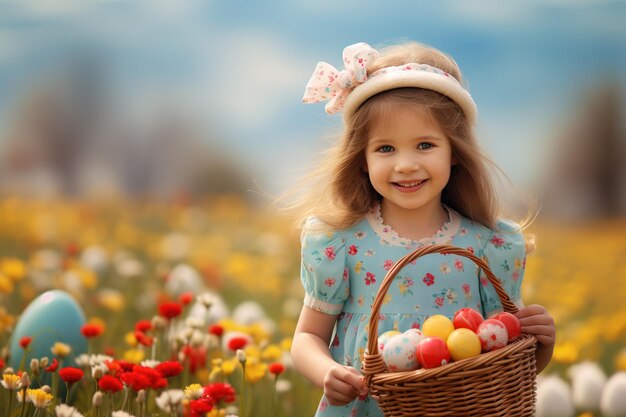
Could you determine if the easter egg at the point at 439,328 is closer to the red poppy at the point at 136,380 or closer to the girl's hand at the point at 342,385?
the girl's hand at the point at 342,385

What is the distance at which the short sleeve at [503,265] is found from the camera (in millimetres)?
2080

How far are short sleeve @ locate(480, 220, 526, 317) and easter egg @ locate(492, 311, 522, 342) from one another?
0.27 m

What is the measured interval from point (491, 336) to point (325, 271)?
1.56ft

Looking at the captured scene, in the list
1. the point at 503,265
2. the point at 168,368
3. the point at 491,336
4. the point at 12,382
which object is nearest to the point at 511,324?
the point at 491,336

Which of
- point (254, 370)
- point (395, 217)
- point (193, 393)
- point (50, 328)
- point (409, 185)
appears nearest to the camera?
point (193, 393)

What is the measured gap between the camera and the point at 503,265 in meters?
2.10

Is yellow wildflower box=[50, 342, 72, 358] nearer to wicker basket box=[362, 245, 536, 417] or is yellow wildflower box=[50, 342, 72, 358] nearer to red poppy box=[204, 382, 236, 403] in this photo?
red poppy box=[204, 382, 236, 403]

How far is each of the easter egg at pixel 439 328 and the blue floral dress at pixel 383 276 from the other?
22 cm

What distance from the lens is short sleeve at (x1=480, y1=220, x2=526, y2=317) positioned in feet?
6.82

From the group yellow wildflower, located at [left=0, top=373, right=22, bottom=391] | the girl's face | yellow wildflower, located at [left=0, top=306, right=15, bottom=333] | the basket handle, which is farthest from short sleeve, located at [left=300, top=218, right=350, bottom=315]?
yellow wildflower, located at [left=0, top=306, right=15, bottom=333]

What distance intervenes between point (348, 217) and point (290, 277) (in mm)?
2609

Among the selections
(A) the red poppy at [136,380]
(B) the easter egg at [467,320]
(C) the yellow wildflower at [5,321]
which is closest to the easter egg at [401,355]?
(B) the easter egg at [467,320]

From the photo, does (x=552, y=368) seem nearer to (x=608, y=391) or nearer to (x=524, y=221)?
(x=608, y=391)

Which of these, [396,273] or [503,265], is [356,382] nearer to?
[396,273]
